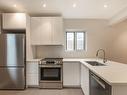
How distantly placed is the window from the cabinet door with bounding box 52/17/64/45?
0.68 meters

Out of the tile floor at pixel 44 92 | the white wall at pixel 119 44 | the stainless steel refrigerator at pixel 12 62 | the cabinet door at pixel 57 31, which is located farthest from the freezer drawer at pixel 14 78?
the white wall at pixel 119 44

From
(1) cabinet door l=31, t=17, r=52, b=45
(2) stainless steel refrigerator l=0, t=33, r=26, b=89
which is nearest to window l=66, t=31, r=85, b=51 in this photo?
(1) cabinet door l=31, t=17, r=52, b=45

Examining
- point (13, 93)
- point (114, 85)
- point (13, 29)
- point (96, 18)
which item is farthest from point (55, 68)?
Result: point (114, 85)

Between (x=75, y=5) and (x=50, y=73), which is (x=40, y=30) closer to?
(x=50, y=73)

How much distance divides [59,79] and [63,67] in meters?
0.40

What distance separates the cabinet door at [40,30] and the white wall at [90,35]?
1.66 feet

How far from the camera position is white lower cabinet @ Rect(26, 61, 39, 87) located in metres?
4.94

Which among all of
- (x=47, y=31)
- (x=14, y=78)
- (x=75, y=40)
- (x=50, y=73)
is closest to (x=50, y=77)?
(x=50, y=73)

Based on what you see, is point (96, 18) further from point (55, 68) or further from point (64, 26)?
point (55, 68)

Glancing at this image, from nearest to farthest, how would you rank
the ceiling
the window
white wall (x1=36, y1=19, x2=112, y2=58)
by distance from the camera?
the ceiling
white wall (x1=36, y1=19, x2=112, y2=58)
the window

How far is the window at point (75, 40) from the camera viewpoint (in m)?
5.95

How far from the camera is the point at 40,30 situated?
5.31 metres

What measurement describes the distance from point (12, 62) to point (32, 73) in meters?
0.72

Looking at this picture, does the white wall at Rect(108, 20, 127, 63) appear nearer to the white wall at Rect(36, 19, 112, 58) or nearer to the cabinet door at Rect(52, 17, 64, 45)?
the white wall at Rect(36, 19, 112, 58)
